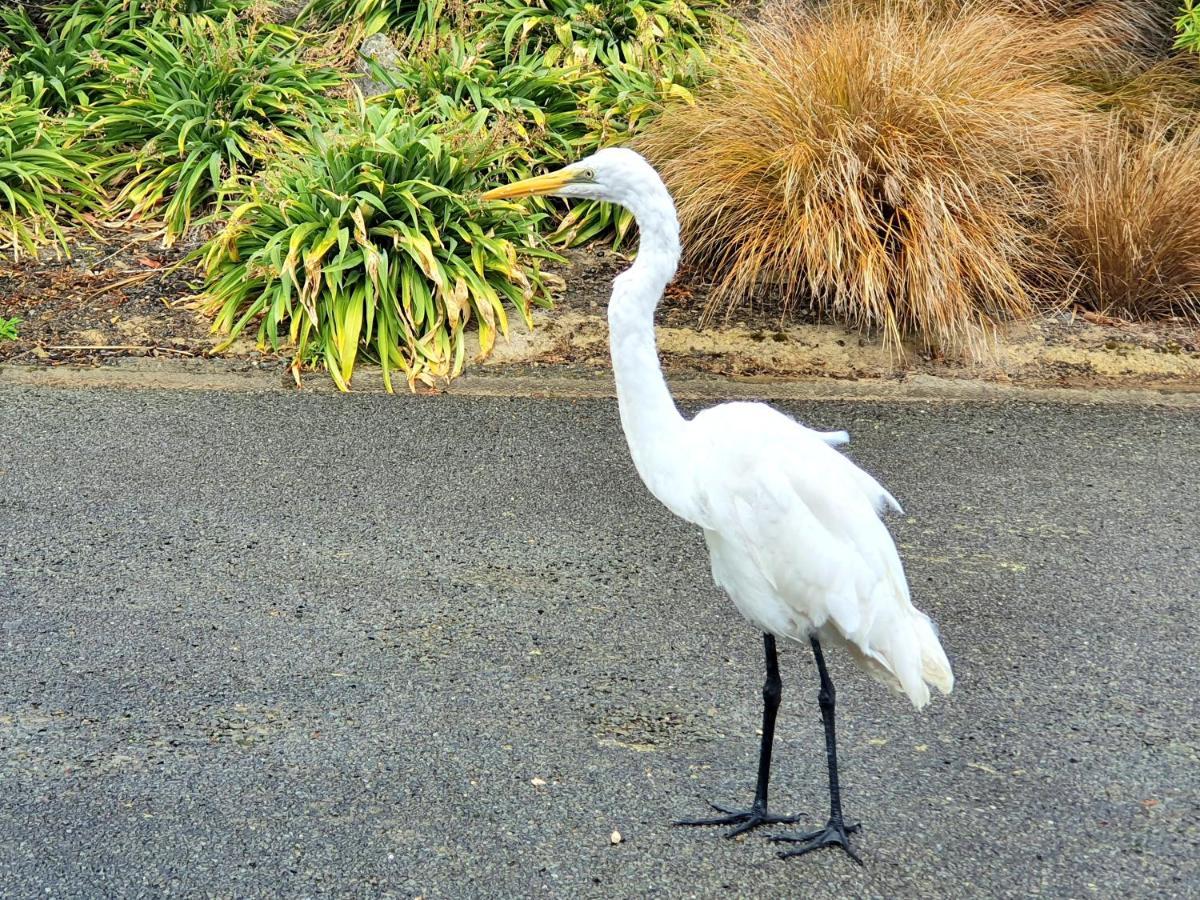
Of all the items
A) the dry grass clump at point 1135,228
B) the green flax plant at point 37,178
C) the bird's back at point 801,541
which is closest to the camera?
the bird's back at point 801,541

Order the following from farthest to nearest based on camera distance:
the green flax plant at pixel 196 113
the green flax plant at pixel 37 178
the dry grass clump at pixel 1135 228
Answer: the green flax plant at pixel 196 113 < the green flax plant at pixel 37 178 < the dry grass clump at pixel 1135 228

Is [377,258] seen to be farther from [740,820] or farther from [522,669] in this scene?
[740,820]

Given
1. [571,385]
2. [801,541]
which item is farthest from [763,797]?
[571,385]

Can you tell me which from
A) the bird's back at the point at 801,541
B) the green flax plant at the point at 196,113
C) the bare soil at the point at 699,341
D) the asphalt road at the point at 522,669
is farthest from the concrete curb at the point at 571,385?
the bird's back at the point at 801,541

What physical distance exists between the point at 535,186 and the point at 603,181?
0.16 m

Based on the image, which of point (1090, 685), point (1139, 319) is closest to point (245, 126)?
point (1139, 319)

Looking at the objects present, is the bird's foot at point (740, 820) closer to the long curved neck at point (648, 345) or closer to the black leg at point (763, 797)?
the black leg at point (763, 797)

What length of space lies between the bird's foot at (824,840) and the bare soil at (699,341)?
2982mm

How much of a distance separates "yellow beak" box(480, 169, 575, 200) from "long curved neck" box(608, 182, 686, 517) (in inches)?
6.5

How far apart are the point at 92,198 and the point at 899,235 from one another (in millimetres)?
4439

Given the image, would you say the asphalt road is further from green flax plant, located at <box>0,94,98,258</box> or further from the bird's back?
green flax plant, located at <box>0,94,98,258</box>

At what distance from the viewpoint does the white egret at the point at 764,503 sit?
2.77m

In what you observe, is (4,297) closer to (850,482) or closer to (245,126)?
(245,126)

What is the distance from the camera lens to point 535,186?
285cm
